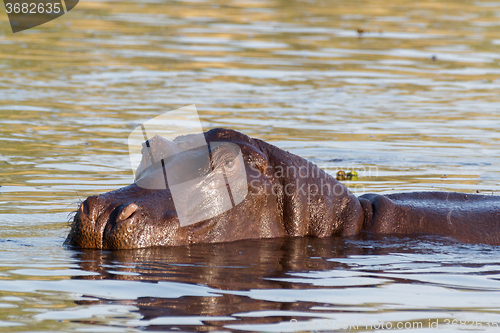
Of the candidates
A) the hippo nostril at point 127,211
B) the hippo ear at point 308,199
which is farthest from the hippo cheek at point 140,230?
the hippo ear at point 308,199

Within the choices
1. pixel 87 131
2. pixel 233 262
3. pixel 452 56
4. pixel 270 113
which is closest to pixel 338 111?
pixel 270 113

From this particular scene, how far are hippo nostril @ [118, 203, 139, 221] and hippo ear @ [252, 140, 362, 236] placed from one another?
1253 mm

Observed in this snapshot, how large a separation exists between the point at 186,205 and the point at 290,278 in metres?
1.04

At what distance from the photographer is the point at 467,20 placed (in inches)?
1261

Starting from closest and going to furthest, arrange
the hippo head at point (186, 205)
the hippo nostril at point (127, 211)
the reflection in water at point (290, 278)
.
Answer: the reflection in water at point (290, 278) < the hippo nostril at point (127, 211) < the hippo head at point (186, 205)

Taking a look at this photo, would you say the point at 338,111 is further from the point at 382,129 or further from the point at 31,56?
the point at 31,56

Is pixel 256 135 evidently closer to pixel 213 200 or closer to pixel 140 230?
pixel 213 200

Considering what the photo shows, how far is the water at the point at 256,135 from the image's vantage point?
18.7 feet

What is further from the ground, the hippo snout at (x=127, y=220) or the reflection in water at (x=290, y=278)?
the hippo snout at (x=127, y=220)

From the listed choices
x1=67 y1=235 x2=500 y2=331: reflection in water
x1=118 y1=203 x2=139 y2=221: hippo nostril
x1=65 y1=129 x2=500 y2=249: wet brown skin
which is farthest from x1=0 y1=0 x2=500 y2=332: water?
x1=118 y1=203 x2=139 y2=221: hippo nostril

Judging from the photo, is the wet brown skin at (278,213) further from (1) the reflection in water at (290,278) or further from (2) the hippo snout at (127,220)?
(1) the reflection in water at (290,278)

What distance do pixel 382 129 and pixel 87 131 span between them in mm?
5218

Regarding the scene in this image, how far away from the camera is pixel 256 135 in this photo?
13.7m

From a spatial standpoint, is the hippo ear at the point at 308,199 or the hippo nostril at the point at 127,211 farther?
the hippo ear at the point at 308,199
